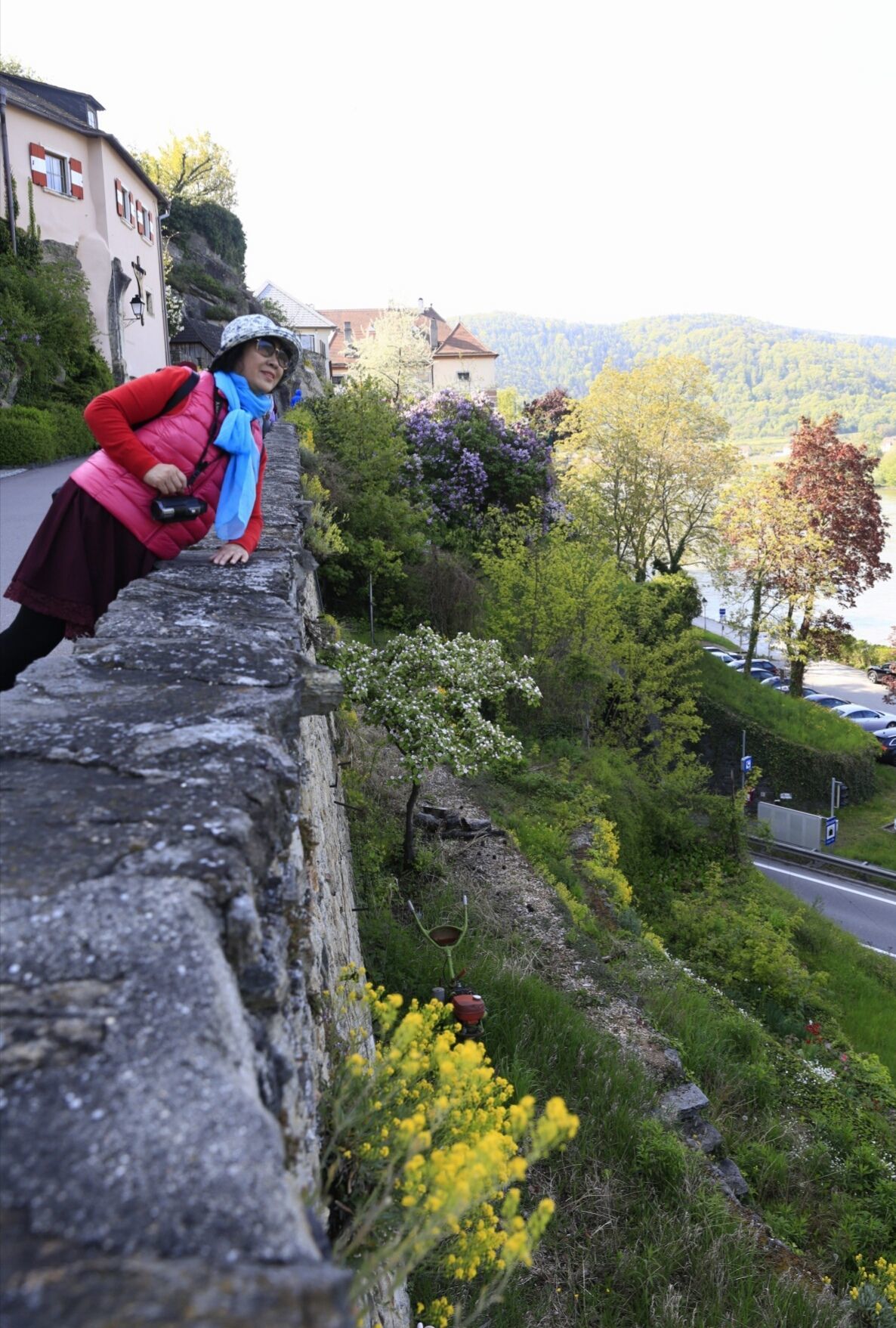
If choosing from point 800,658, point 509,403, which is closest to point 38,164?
point 800,658

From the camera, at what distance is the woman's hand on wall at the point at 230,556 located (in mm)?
3676

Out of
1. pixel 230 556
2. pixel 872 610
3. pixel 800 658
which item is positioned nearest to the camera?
pixel 230 556

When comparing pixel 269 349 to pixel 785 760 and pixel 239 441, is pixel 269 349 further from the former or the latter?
pixel 785 760

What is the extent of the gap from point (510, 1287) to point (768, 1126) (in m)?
4.49

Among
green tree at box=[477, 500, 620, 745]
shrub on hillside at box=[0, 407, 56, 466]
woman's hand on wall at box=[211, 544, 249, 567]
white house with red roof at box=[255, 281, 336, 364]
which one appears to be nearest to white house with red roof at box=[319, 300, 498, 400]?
white house with red roof at box=[255, 281, 336, 364]

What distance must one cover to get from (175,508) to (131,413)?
1.13ft

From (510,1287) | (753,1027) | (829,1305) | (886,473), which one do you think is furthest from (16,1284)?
(886,473)

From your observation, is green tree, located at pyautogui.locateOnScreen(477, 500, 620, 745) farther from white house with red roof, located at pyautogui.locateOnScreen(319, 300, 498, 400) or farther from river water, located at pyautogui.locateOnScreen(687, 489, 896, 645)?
white house with red roof, located at pyautogui.locateOnScreen(319, 300, 498, 400)

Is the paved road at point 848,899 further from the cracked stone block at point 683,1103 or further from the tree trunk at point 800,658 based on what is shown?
the cracked stone block at point 683,1103

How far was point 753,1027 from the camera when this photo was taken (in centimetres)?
985

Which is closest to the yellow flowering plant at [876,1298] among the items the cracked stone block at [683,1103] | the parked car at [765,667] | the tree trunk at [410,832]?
the cracked stone block at [683,1103]

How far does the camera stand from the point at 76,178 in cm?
2606

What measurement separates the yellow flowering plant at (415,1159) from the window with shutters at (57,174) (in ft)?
92.5

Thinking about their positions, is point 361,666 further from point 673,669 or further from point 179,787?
point 673,669
